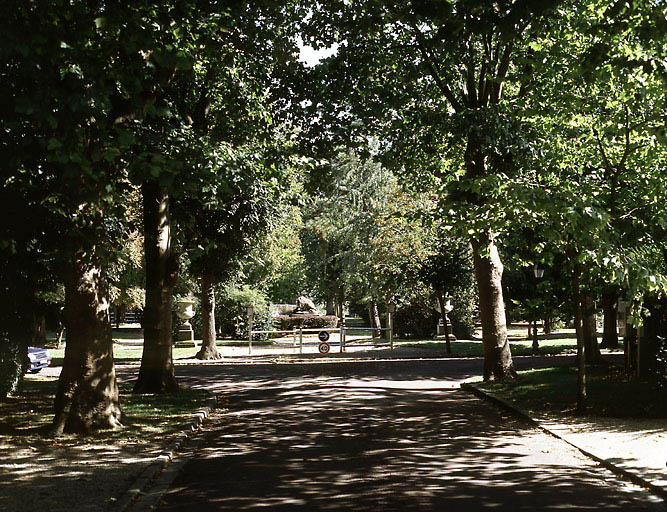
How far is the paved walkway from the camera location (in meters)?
6.80

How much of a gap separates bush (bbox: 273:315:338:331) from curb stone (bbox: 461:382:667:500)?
107 ft

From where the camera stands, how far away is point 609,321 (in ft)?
94.6

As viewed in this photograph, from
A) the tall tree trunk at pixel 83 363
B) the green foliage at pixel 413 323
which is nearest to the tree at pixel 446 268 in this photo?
the green foliage at pixel 413 323

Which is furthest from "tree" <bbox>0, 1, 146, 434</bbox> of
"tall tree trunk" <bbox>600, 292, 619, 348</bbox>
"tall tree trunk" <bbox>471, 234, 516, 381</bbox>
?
"tall tree trunk" <bbox>600, 292, 619, 348</bbox>

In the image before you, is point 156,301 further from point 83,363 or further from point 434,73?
point 434,73

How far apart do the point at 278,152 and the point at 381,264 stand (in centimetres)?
2158

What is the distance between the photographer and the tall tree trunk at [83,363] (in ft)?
34.2

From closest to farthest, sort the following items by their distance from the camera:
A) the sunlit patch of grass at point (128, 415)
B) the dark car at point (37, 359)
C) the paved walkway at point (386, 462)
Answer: the paved walkway at point (386, 462) → the sunlit patch of grass at point (128, 415) → the dark car at point (37, 359)

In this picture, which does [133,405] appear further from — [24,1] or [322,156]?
[24,1]

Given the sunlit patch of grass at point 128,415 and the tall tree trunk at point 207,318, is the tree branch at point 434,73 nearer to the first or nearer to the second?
the sunlit patch of grass at point 128,415

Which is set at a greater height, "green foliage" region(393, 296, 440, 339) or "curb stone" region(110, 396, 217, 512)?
"green foliage" region(393, 296, 440, 339)

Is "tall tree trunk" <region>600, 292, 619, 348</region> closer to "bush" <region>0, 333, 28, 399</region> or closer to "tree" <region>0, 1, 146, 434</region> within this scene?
"bush" <region>0, 333, 28, 399</region>

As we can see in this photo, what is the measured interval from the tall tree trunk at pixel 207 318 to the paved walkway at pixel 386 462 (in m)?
12.7

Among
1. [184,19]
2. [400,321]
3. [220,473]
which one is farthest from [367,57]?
[400,321]
